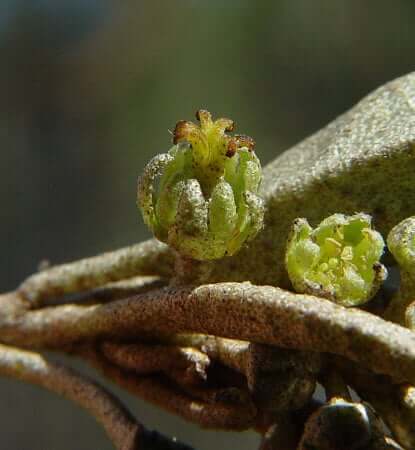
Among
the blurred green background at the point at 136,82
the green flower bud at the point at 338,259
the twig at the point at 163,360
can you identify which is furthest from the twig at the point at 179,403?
the blurred green background at the point at 136,82

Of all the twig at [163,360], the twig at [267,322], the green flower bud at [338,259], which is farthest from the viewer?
the twig at [163,360]

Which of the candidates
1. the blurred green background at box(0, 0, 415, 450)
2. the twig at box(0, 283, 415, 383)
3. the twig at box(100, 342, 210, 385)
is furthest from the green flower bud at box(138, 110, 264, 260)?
the blurred green background at box(0, 0, 415, 450)

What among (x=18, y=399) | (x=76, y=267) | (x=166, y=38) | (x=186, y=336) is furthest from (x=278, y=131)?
(x=186, y=336)

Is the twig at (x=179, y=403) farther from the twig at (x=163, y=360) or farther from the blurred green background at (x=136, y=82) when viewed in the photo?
the blurred green background at (x=136, y=82)

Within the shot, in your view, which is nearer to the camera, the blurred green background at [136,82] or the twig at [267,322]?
the twig at [267,322]

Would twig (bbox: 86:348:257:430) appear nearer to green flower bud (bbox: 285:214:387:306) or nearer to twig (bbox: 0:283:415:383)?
twig (bbox: 0:283:415:383)

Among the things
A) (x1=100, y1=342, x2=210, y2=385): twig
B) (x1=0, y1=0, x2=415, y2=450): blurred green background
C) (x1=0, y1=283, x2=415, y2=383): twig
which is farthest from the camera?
(x1=0, y1=0, x2=415, y2=450): blurred green background
